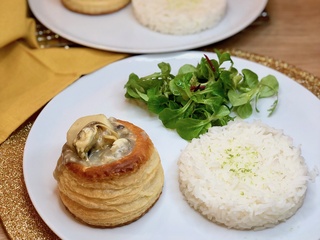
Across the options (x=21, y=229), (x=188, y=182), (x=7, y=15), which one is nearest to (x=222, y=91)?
(x=188, y=182)

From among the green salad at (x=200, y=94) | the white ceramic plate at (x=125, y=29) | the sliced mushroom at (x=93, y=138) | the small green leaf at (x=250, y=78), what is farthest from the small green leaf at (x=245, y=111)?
the sliced mushroom at (x=93, y=138)

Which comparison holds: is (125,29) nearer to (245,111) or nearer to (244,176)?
(245,111)

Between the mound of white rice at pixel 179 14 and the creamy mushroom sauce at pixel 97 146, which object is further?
the mound of white rice at pixel 179 14

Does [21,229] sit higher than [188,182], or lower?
lower

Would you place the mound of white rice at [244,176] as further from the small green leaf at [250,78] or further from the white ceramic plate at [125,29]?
the white ceramic plate at [125,29]

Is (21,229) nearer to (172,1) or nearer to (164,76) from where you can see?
(164,76)

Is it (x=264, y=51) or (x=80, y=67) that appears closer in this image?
(x=80, y=67)
